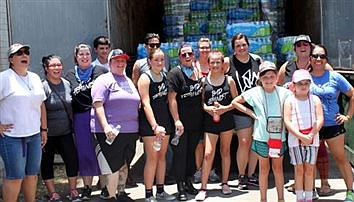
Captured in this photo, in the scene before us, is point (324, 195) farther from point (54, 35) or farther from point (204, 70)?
point (54, 35)

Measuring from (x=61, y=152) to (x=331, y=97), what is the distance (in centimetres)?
291

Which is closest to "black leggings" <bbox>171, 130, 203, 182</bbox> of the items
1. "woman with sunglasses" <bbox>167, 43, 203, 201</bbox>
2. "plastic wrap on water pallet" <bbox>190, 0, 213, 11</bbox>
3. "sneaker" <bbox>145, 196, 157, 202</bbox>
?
"woman with sunglasses" <bbox>167, 43, 203, 201</bbox>

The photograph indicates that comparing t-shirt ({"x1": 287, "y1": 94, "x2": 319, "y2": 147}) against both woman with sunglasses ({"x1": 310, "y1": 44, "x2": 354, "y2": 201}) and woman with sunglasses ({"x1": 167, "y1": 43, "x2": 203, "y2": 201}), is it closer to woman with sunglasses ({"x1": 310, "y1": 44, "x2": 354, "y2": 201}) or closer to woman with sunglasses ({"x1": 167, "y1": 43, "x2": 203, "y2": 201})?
woman with sunglasses ({"x1": 310, "y1": 44, "x2": 354, "y2": 201})

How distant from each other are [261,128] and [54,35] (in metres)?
3.48

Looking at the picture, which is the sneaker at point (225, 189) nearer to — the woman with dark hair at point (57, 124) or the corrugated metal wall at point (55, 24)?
the woman with dark hair at point (57, 124)

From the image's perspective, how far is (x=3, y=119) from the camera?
16.4 ft

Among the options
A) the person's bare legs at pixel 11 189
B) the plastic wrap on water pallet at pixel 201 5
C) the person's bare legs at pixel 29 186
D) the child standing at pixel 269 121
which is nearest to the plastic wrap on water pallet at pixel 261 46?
the child standing at pixel 269 121

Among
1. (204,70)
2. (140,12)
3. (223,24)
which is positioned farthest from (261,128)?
(140,12)

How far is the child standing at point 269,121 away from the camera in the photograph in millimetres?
5000

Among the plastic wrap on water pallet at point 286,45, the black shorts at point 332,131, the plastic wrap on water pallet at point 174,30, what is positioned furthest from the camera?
the plastic wrap on water pallet at point 174,30

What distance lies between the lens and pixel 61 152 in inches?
229

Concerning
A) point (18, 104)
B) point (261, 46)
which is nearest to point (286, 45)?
point (261, 46)

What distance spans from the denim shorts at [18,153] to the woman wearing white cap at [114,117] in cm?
64

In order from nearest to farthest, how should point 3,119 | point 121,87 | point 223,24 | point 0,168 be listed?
point 3,119
point 121,87
point 0,168
point 223,24
